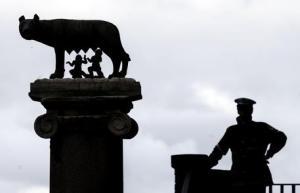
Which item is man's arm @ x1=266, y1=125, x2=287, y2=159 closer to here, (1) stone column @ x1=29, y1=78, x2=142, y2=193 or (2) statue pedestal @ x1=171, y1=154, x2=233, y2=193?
(2) statue pedestal @ x1=171, y1=154, x2=233, y2=193

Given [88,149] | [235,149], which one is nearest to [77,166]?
[88,149]

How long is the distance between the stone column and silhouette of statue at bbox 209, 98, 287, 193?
1.59 meters

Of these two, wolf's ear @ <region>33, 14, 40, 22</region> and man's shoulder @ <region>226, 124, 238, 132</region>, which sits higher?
wolf's ear @ <region>33, 14, 40, 22</region>

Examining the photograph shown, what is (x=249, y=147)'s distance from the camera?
45.7 feet

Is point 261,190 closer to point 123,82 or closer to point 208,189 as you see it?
point 208,189

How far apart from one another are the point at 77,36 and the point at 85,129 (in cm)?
132

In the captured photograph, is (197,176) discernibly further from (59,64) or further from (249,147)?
(59,64)

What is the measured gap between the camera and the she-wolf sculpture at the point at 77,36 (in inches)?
613

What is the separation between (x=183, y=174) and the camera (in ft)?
46.6

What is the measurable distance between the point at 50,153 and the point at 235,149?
8.44ft

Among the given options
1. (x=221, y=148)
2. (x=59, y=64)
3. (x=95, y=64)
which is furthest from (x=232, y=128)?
(x=59, y=64)

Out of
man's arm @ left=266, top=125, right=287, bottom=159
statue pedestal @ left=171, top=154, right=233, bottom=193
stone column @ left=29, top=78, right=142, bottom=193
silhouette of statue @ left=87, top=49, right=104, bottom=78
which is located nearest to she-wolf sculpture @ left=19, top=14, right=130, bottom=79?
silhouette of statue @ left=87, top=49, right=104, bottom=78

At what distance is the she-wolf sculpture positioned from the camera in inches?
613

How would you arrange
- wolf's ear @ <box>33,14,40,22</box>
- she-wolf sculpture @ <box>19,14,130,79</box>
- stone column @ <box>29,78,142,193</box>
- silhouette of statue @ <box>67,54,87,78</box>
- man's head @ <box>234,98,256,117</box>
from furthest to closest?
1. wolf's ear @ <box>33,14,40,22</box>
2. she-wolf sculpture @ <box>19,14,130,79</box>
3. silhouette of statue @ <box>67,54,87,78</box>
4. stone column @ <box>29,78,142,193</box>
5. man's head @ <box>234,98,256,117</box>
